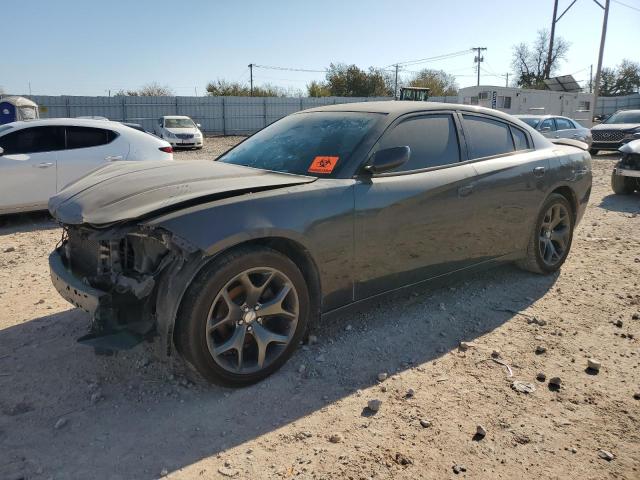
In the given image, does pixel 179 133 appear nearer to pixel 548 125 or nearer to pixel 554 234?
pixel 548 125

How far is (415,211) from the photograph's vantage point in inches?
143

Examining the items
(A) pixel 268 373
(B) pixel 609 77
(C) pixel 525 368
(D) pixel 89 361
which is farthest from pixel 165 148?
(B) pixel 609 77

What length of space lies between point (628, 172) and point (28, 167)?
9.83 m

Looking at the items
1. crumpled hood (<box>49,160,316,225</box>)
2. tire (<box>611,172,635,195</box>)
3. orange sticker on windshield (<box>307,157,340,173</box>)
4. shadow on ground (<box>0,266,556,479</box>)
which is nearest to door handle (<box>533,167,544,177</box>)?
shadow on ground (<box>0,266,556,479</box>)

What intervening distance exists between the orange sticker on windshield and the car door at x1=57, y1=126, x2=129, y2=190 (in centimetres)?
518

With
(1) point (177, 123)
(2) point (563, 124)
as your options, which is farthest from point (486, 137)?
→ (1) point (177, 123)

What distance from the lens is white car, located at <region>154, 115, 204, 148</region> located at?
22375 millimetres

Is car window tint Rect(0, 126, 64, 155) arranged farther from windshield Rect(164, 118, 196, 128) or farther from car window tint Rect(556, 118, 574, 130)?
windshield Rect(164, 118, 196, 128)

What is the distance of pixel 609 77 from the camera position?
2445 inches

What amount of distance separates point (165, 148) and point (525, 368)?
6720mm

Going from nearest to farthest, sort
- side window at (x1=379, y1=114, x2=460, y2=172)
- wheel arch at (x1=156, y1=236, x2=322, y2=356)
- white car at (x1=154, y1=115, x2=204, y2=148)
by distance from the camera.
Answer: wheel arch at (x1=156, y1=236, x2=322, y2=356) < side window at (x1=379, y1=114, x2=460, y2=172) < white car at (x1=154, y1=115, x2=204, y2=148)

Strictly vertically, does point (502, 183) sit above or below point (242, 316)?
above

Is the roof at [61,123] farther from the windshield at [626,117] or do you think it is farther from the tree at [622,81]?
the tree at [622,81]

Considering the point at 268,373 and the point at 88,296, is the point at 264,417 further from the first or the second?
the point at 88,296
